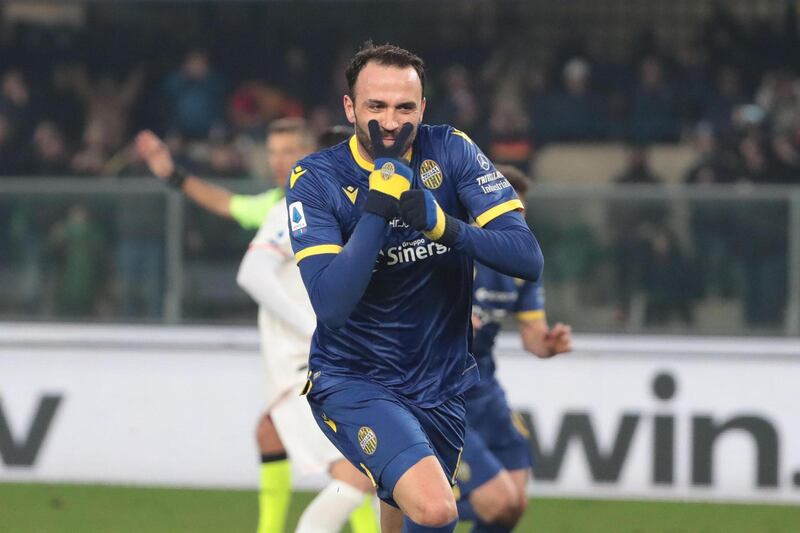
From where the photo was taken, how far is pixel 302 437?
6934 mm

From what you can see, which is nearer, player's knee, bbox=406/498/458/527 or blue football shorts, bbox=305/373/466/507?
player's knee, bbox=406/498/458/527

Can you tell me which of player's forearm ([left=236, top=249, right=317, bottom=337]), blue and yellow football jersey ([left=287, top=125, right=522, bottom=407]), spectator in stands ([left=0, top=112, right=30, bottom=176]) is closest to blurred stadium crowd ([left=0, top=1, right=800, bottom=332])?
spectator in stands ([left=0, top=112, right=30, bottom=176])

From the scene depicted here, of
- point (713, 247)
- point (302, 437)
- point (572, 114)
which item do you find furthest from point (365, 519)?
point (572, 114)

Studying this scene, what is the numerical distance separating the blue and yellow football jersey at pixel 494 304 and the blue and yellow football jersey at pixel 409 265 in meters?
1.80

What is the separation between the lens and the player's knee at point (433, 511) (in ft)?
15.3

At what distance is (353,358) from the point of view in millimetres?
5027

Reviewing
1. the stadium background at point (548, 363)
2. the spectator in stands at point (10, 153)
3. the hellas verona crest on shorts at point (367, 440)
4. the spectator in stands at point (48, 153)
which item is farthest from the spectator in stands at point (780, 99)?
the hellas verona crest on shorts at point (367, 440)

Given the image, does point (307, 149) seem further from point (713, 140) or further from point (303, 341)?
point (713, 140)

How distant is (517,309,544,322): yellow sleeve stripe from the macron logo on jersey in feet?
7.75

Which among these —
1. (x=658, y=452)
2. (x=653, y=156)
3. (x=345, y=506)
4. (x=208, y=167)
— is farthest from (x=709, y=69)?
(x=345, y=506)

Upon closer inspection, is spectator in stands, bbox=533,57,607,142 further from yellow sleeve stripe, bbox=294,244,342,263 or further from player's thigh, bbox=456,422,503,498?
yellow sleeve stripe, bbox=294,244,342,263

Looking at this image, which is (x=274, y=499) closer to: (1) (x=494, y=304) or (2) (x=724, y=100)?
(1) (x=494, y=304)

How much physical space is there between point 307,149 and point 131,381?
3334 millimetres

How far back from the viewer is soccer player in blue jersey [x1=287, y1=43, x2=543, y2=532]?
4.60m
